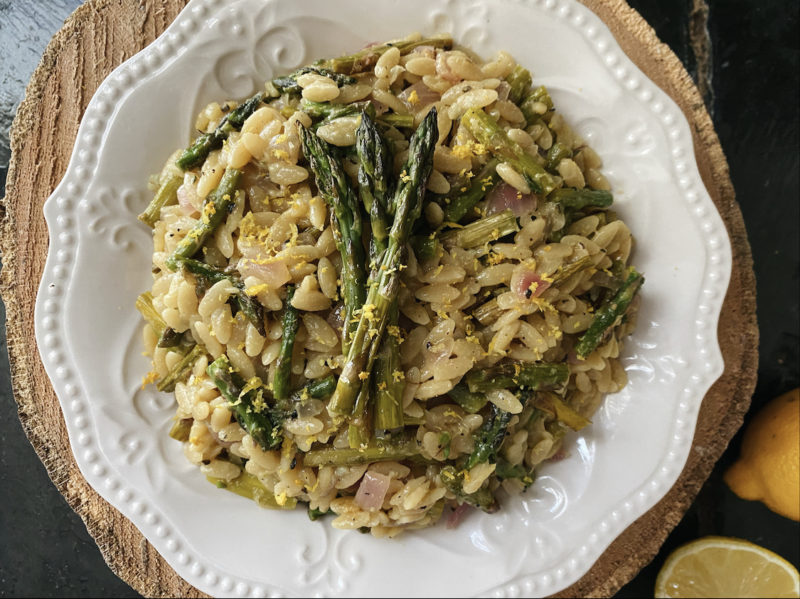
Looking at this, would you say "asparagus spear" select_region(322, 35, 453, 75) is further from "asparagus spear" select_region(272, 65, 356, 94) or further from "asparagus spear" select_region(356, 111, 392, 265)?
"asparagus spear" select_region(356, 111, 392, 265)

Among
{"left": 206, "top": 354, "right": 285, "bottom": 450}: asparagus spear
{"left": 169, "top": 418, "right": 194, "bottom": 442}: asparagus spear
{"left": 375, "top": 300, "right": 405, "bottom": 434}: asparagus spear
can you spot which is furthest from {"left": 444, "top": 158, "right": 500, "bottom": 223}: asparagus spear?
{"left": 169, "top": 418, "right": 194, "bottom": 442}: asparagus spear

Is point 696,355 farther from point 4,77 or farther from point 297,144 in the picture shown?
point 4,77

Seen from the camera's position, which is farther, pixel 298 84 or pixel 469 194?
pixel 298 84

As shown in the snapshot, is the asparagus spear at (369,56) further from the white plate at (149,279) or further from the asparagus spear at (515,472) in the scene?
the asparagus spear at (515,472)

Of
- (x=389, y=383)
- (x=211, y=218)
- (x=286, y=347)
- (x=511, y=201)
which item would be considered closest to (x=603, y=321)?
(x=511, y=201)

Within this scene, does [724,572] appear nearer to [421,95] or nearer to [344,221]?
[344,221]

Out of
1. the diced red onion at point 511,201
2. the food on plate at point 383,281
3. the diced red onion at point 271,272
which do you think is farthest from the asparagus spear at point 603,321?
the diced red onion at point 271,272
